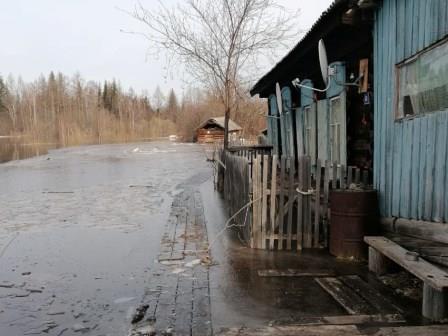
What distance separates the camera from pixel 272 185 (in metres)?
6.83

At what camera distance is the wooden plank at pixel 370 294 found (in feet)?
14.4

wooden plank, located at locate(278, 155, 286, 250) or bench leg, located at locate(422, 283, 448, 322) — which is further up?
wooden plank, located at locate(278, 155, 286, 250)

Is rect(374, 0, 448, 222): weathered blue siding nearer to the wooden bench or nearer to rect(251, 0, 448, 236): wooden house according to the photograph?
rect(251, 0, 448, 236): wooden house

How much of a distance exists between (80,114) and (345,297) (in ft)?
354

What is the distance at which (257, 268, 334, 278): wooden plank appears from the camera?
5.57m

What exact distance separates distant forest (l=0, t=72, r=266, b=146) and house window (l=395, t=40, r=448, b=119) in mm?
69453

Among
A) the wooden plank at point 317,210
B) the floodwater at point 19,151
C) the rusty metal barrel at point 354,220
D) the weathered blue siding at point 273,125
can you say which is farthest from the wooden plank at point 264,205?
the floodwater at point 19,151

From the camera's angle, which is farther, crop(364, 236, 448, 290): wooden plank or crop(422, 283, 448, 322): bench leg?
crop(422, 283, 448, 322): bench leg

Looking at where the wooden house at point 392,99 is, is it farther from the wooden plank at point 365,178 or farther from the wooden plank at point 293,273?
the wooden plank at point 293,273

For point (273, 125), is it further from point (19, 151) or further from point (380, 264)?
point (19, 151)

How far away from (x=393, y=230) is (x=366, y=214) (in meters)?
0.43

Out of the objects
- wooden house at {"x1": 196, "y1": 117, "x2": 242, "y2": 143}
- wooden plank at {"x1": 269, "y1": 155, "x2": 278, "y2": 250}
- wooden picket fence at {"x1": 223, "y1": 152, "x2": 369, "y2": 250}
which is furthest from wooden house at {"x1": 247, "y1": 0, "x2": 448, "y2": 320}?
wooden house at {"x1": 196, "y1": 117, "x2": 242, "y2": 143}

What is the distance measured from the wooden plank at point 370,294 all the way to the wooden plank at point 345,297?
6 cm

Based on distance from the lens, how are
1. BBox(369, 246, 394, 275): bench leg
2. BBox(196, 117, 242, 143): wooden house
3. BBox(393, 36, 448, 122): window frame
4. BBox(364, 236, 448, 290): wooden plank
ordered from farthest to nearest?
BBox(196, 117, 242, 143): wooden house
BBox(369, 246, 394, 275): bench leg
BBox(393, 36, 448, 122): window frame
BBox(364, 236, 448, 290): wooden plank
